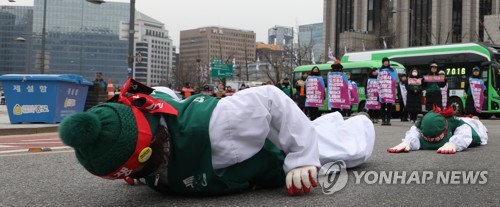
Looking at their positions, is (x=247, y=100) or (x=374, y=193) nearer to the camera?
(x=247, y=100)

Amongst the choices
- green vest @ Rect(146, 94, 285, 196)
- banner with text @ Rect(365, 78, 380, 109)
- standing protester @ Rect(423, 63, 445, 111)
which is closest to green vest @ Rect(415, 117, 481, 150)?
green vest @ Rect(146, 94, 285, 196)

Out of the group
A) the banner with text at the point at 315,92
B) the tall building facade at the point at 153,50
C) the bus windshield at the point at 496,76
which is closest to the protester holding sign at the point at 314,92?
the banner with text at the point at 315,92

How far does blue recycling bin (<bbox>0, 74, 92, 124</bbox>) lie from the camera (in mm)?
13062

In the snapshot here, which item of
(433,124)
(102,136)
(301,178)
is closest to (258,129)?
(301,178)

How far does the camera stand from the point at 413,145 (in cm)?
571

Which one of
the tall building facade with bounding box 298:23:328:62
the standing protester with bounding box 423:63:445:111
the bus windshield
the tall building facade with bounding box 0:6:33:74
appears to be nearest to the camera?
the standing protester with bounding box 423:63:445:111

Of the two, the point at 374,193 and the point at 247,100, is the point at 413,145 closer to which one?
the point at 374,193

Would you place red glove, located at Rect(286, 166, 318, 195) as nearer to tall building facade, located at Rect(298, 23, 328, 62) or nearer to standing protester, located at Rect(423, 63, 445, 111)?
standing protester, located at Rect(423, 63, 445, 111)

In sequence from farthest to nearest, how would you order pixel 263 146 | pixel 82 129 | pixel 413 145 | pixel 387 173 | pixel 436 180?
pixel 413 145, pixel 387 173, pixel 436 180, pixel 263 146, pixel 82 129

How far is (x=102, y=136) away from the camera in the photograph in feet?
7.38

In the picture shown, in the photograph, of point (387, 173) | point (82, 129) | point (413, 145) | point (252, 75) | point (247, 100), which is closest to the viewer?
point (82, 129)

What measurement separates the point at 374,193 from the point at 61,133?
74.2 inches

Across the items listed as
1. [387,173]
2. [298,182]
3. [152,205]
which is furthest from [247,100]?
[387,173]

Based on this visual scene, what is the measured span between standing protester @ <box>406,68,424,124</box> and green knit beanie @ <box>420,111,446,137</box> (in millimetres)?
8703
